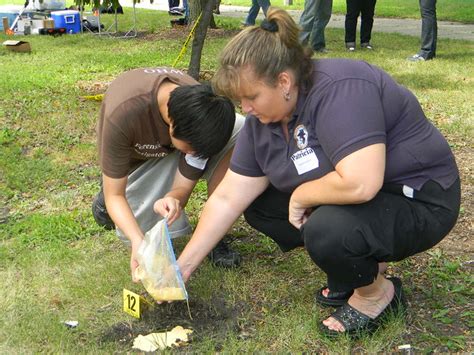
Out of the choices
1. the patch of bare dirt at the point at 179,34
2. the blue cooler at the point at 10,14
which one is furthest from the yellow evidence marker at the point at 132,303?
the blue cooler at the point at 10,14

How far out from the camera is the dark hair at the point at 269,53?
195 cm

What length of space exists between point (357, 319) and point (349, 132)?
72 cm

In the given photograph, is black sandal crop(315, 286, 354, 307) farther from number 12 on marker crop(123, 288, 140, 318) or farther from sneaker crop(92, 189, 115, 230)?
sneaker crop(92, 189, 115, 230)

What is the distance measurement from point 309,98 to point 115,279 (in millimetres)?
1222

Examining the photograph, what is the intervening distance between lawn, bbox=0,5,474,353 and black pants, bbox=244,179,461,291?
11.3 inches

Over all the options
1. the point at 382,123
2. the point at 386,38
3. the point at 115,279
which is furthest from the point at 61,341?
the point at 386,38

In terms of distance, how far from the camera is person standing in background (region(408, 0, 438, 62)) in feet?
23.5

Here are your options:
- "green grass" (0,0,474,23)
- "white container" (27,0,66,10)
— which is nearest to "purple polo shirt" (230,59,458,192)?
"white container" (27,0,66,10)

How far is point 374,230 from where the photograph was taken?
2.03 metres

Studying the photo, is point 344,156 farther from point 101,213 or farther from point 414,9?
point 414,9

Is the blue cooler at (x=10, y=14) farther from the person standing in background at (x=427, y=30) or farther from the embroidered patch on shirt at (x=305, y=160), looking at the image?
the embroidered patch on shirt at (x=305, y=160)

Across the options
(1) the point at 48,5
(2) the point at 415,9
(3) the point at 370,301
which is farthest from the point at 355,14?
(2) the point at 415,9

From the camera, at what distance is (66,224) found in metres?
3.39

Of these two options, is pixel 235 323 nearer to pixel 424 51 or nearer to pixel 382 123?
pixel 382 123
